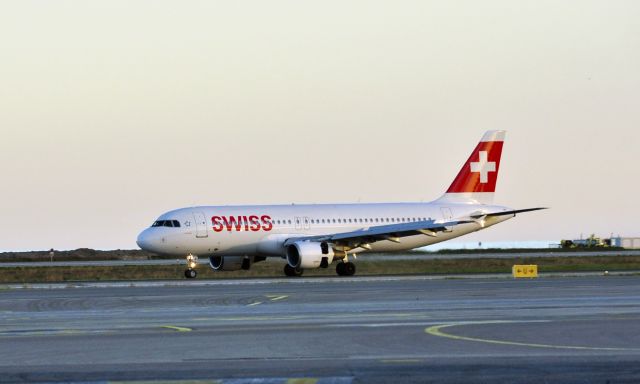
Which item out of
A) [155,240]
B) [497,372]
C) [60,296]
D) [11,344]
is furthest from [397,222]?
[497,372]

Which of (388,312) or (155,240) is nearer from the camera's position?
(388,312)

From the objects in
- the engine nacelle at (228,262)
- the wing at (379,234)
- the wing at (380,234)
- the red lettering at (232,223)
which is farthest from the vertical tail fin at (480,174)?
the red lettering at (232,223)

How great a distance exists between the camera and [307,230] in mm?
57531

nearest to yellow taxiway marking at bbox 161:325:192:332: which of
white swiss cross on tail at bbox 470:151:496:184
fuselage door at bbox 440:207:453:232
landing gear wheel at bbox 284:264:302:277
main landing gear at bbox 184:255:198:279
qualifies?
main landing gear at bbox 184:255:198:279

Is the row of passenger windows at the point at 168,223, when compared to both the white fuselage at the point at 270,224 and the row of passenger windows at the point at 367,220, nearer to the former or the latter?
the white fuselage at the point at 270,224

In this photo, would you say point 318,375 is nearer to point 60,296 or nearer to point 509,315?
point 509,315

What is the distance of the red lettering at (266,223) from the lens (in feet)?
184

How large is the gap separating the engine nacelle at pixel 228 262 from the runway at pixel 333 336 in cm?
2154

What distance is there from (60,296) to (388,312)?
548 inches

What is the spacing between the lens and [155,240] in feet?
179

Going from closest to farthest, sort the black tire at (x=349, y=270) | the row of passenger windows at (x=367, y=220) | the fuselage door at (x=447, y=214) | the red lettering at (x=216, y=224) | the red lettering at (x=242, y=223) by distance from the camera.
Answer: the black tire at (x=349, y=270) < the red lettering at (x=216, y=224) < the red lettering at (x=242, y=223) < the row of passenger windows at (x=367, y=220) < the fuselage door at (x=447, y=214)

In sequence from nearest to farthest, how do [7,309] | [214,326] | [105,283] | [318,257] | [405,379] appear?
1. [405,379]
2. [214,326]
3. [7,309]
4. [105,283]
5. [318,257]

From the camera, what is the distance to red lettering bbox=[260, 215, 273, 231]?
5619 centimetres

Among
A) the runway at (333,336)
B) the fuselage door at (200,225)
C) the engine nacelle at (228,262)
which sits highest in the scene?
the fuselage door at (200,225)
